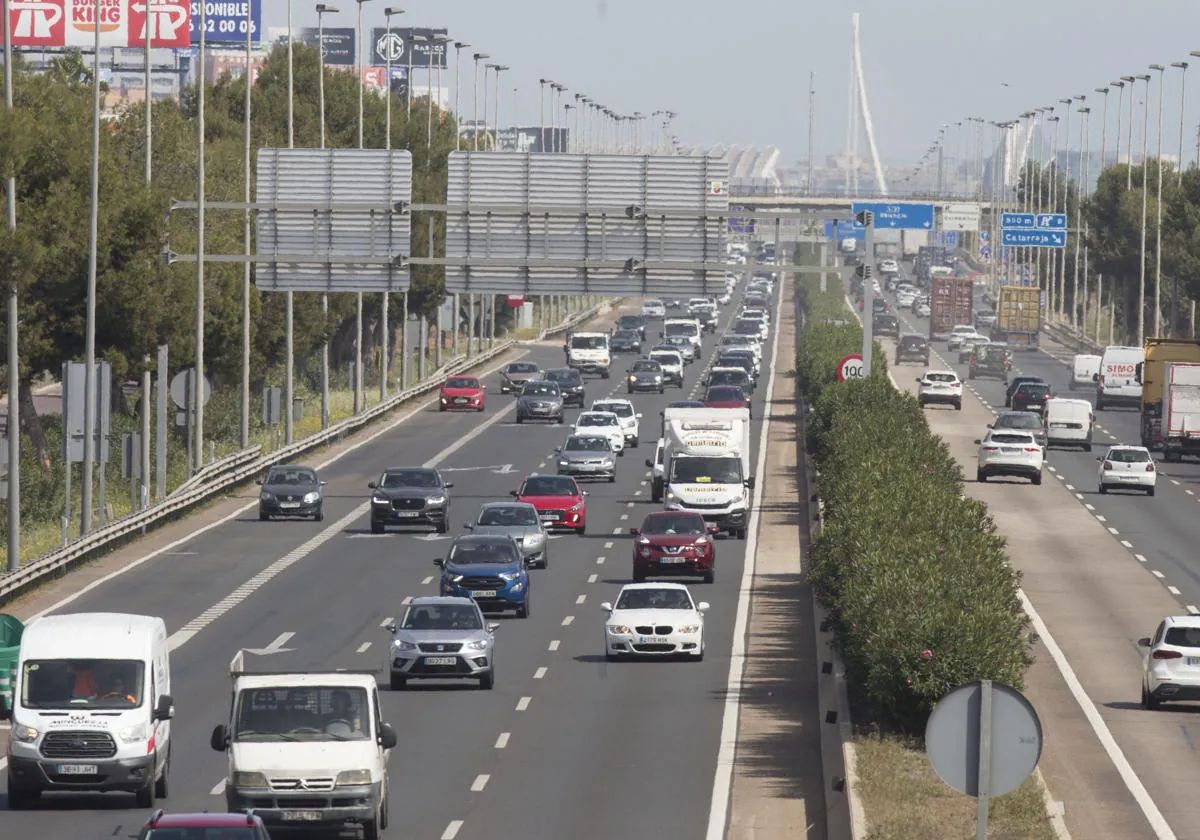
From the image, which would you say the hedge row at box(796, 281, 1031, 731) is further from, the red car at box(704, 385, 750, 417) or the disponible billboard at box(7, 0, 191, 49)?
the disponible billboard at box(7, 0, 191, 49)

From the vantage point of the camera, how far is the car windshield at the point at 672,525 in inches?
2035

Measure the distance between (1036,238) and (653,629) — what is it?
103083 millimetres

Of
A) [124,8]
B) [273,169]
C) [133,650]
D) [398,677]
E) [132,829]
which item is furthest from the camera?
[124,8]

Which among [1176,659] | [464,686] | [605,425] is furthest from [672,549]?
[605,425]

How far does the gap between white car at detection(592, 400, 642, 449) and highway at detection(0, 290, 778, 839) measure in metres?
11.6

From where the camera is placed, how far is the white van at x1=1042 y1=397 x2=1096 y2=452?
294 feet

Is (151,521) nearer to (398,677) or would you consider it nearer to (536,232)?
(536,232)

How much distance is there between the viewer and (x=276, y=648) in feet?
137

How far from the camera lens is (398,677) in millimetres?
37938

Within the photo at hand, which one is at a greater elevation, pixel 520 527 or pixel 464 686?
pixel 520 527

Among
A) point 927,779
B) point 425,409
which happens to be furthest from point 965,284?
point 927,779

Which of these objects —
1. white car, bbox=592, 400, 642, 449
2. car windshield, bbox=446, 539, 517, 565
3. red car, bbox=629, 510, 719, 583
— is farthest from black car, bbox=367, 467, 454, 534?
white car, bbox=592, 400, 642, 449

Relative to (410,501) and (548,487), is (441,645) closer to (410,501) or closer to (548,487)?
(410,501)

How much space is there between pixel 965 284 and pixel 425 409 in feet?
233
